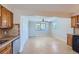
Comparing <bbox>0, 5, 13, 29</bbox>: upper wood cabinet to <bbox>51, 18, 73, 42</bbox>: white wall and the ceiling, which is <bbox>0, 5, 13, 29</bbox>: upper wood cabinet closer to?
the ceiling

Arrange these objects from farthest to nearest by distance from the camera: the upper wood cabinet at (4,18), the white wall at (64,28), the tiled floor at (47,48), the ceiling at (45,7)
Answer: the white wall at (64,28) < the tiled floor at (47,48) < the upper wood cabinet at (4,18) < the ceiling at (45,7)

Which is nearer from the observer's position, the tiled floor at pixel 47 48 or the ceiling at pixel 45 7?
the ceiling at pixel 45 7

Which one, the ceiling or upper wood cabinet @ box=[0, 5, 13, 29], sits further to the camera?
upper wood cabinet @ box=[0, 5, 13, 29]

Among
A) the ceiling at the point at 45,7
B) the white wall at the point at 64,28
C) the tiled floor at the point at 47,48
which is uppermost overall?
the ceiling at the point at 45,7

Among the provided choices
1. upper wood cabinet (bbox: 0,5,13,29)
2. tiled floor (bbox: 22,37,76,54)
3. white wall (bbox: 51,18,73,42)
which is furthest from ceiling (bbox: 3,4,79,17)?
white wall (bbox: 51,18,73,42)

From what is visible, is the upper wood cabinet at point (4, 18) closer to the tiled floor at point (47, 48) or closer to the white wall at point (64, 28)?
the tiled floor at point (47, 48)

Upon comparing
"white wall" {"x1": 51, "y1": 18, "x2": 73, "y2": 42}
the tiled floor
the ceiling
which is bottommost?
the tiled floor

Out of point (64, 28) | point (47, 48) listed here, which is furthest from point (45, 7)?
point (64, 28)

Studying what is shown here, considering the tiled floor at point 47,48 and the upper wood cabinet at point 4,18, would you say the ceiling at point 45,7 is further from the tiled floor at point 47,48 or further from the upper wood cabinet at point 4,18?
the tiled floor at point 47,48

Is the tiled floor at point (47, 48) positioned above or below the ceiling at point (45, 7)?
below

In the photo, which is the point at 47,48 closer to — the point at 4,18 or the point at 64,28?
the point at 4,18

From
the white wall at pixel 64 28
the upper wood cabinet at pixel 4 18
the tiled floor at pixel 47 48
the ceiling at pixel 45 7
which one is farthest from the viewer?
the white wall at pixel 64 28

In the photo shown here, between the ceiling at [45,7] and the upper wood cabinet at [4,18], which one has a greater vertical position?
the ceiling at [45,7]

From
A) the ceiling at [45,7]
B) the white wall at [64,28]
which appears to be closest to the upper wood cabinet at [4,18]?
the ceiling at [45,7]
